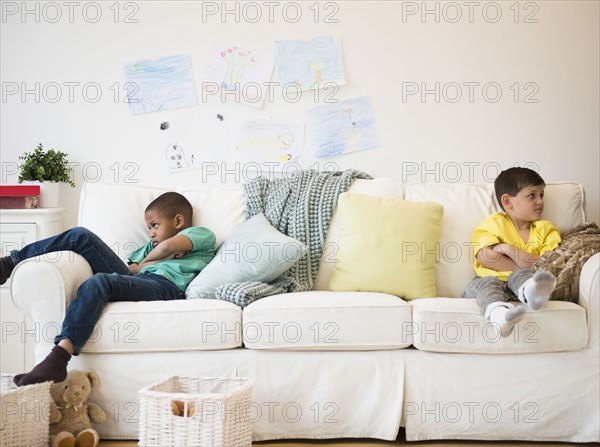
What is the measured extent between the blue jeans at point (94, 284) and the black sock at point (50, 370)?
0.05 m

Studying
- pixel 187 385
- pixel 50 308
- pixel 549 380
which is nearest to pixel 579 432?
pixel 549 380

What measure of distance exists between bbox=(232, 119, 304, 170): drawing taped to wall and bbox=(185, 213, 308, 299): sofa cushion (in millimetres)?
668

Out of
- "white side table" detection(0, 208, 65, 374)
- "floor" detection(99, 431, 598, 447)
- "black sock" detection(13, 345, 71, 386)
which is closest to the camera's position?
"black sock" detection(13, 345, 71, 386)

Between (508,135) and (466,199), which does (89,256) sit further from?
(508,135)

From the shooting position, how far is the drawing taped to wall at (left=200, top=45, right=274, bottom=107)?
11.6 ft

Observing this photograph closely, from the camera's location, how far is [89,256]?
9.00ft

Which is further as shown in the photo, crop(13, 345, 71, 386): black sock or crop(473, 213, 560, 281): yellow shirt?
crop(473, 213, 560, 281): yellow shirt

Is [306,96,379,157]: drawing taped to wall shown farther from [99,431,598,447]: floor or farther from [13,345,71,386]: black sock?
[13,345,71,386]: black sock

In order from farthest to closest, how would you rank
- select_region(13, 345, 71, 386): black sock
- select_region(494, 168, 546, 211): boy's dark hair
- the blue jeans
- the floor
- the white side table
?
1. the white side table
2. select_region(494, 168, 546, 211): boy's dark hair
3. the floor
4. the blue jeans
5. select_region(13, 345, 71, 386): black sock

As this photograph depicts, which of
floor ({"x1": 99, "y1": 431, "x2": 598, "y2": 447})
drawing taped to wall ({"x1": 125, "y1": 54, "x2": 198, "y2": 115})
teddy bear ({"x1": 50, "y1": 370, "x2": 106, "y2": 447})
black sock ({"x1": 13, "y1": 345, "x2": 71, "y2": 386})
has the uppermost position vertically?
drawing taped to wall ({"x1": 125, "y1": 54, "x2": 198, "y2": 115})

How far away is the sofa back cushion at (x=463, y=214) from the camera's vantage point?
9.88ft

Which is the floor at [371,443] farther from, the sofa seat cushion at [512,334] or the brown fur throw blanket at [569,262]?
the brown fur throw blanket at [569,262]

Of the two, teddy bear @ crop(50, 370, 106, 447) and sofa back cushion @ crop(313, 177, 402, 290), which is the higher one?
sofa back cushion @ crop(313, 177, 402, 290)

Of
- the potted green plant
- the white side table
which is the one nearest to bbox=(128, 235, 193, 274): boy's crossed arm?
the white side table
